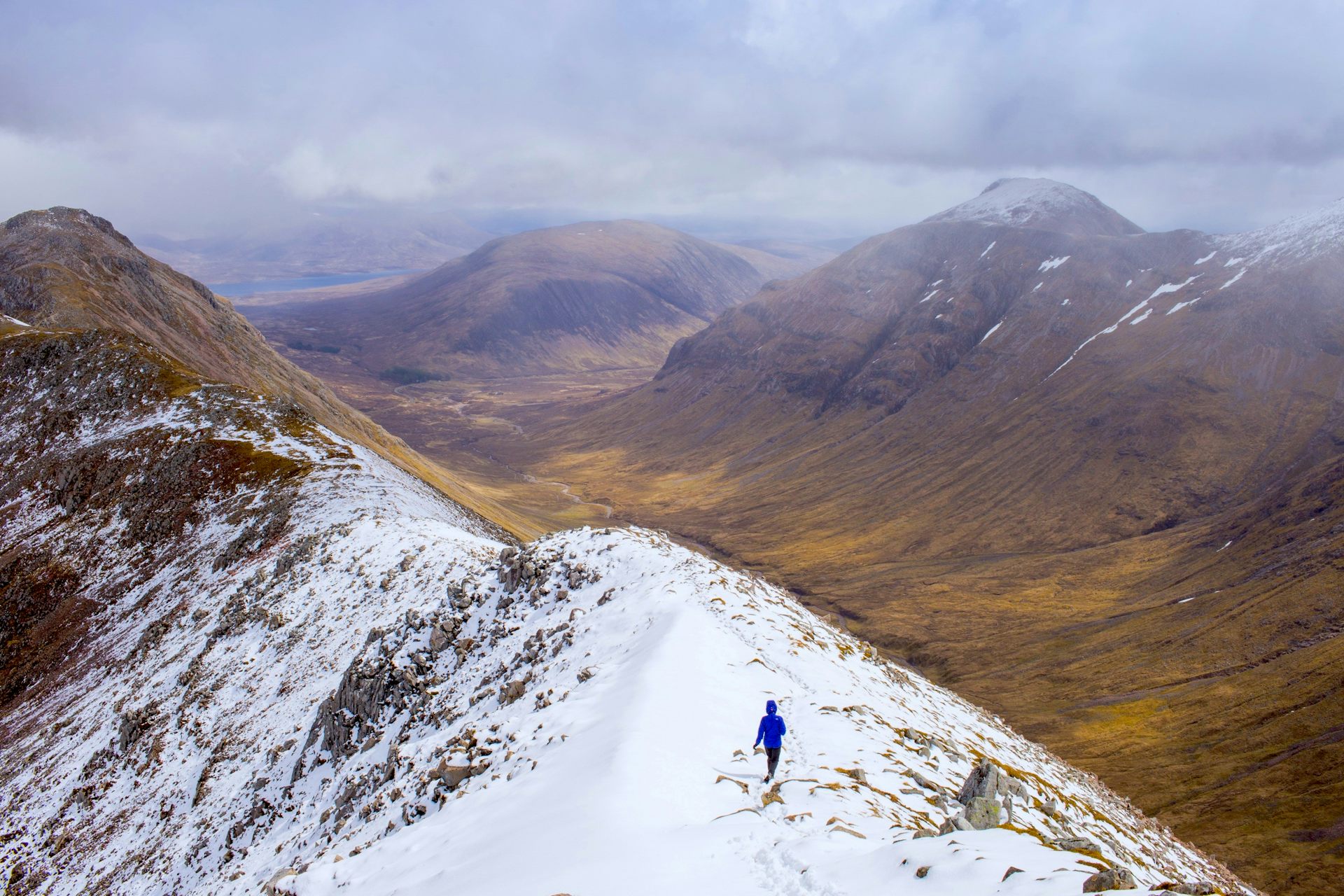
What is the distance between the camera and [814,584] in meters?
144

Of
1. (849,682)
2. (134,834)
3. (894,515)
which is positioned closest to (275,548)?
(134,834)

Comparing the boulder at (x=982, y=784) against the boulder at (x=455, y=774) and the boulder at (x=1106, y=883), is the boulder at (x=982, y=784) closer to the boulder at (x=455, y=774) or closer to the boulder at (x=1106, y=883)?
the boulder at (x=1106, y=883)

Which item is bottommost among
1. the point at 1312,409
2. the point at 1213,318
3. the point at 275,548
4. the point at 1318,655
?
the point at 1318,655

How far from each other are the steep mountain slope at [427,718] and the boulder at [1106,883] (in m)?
0.47

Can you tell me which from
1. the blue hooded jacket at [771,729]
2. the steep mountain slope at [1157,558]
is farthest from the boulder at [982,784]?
the steep mountain slope at [1157,558]

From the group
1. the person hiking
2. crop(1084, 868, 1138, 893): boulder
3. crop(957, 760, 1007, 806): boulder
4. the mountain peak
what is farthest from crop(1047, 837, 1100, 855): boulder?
the mountain peak

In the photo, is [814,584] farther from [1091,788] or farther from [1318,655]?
[1091,788]

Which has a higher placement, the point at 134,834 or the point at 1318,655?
the point at 1318,655

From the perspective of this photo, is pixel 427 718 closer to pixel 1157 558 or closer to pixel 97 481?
pixel 97 481

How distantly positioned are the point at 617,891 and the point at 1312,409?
8238 inches

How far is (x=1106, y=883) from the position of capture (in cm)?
1121

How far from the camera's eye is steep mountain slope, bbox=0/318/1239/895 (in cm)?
1498

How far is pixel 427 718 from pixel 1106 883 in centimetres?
2308

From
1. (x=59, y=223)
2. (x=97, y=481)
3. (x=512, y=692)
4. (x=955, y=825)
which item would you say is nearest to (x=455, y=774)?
(x=512, y=692)
